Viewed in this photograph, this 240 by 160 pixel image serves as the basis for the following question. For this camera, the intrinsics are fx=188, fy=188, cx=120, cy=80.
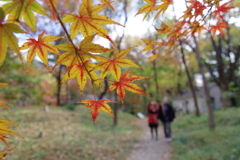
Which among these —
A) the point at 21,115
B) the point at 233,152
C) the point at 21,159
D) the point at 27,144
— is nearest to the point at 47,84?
the point at 21,115

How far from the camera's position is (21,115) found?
8.05 meters

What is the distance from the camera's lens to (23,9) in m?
0.53

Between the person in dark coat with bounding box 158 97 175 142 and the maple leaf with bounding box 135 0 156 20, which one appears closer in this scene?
the maple leaf with bounding box 135 0 156 20

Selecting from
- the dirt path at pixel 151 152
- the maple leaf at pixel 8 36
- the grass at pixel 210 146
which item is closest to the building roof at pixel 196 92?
the grass at pixel 210 146

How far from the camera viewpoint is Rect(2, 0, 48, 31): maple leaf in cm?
47

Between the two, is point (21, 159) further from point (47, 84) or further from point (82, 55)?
point (47, 84)

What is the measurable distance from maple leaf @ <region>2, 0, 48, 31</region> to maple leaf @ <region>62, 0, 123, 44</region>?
88 millimetres

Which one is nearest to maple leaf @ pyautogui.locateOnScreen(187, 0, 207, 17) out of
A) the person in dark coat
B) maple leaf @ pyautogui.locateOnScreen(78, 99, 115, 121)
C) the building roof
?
maple leaf @ pyautogui.locateOnScreen(78, 99, 115, 121)

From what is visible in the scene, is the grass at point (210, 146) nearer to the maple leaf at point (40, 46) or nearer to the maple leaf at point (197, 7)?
the maple leaf at point (197, 7)

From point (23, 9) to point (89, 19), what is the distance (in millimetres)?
192

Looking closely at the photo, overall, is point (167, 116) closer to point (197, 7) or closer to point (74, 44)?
point (197, 7)

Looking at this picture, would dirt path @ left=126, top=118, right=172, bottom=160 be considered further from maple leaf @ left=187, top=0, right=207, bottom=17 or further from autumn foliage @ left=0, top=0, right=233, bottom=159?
autumn foliage @ left=0, top=0, right=233, bottom=159

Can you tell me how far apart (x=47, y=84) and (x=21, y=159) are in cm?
877

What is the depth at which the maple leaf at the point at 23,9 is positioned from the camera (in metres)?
0.47
